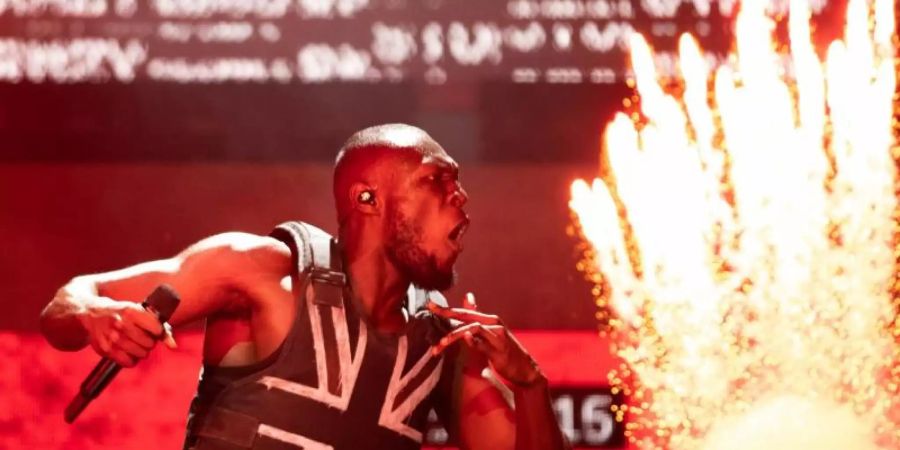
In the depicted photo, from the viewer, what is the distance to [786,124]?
16.2 feet

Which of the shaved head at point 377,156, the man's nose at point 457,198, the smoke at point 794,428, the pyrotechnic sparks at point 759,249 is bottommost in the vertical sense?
the smoke at point 794,428

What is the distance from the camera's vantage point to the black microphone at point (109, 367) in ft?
5.59

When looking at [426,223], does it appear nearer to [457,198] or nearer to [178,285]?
[457,198]

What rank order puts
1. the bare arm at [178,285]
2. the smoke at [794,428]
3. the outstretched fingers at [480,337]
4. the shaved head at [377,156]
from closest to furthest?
the bare arm at [178,285]
the outstretched fingers at [480,337]
the shaved head at [377,156]
the smoke at [794,428]

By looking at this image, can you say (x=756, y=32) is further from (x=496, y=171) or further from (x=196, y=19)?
(x=196, y=19)

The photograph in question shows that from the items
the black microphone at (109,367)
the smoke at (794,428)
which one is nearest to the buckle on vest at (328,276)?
the black microphone at (109,367)

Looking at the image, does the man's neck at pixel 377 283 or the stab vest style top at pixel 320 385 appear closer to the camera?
the stab vest style top at pixel 320 385

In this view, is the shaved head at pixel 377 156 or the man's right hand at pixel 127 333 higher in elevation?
the shaved head at pixel 377 156

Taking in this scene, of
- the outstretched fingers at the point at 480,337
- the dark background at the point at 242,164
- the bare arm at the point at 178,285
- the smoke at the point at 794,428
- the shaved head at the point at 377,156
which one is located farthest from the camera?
the smoke at the point at 794,428

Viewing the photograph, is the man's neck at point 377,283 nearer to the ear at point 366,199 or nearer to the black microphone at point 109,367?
the ear at point 366,199

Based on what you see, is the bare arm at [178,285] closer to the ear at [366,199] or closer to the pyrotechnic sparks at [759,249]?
the ear at [366,199]

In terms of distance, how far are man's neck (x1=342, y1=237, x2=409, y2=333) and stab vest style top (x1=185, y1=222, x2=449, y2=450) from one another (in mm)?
43

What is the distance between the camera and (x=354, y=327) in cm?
221

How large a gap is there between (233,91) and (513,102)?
106cm
